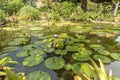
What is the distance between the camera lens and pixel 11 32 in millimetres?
8297

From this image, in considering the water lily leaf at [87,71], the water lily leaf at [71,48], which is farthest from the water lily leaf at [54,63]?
the water lily leaf at [71,48]

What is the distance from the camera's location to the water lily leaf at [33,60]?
4857mm

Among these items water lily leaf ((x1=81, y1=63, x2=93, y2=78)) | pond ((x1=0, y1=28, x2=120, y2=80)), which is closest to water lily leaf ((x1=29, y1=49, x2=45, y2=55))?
pond ((x1=0, y1=28, x2=120, y2=80))

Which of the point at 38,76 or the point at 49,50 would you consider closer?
the point at 38,76

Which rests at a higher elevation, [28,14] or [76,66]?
[28,14]

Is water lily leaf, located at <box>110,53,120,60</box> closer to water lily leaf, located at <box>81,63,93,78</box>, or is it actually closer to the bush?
water lily leaf, located at <box>81,63,93,78</box>

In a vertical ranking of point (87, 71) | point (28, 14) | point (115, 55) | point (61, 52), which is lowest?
point (115, 55)

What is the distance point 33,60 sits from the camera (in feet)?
16.4

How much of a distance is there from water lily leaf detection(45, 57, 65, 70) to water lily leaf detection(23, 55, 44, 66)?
0.24 m

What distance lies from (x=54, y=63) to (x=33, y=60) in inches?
26.5

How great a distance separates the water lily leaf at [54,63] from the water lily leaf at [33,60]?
9.5 inches

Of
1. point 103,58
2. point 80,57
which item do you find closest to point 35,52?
point 80,57

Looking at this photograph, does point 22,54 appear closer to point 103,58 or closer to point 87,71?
point 87,71

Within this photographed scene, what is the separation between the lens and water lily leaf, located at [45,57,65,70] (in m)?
4.68
